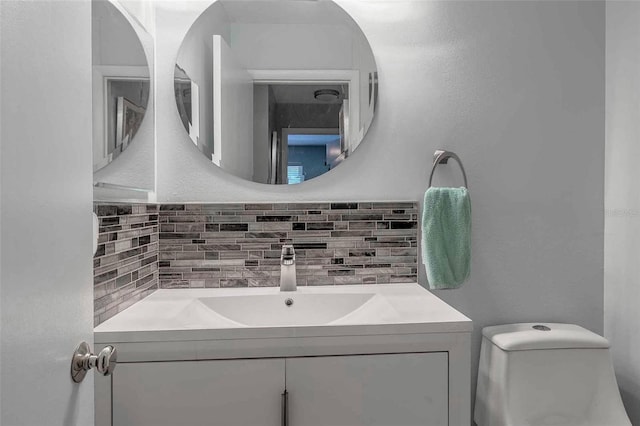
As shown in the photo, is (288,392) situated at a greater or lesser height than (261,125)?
lesser

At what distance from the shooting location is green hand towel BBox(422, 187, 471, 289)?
151 cm

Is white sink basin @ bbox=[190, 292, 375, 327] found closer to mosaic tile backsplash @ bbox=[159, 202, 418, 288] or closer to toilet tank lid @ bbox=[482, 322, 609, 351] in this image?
mosaic tile backsplash @ bbox=[159, 202, 418, 288]

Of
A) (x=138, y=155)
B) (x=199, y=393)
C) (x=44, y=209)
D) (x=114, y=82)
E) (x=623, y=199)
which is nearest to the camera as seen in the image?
(x=44, y=209)

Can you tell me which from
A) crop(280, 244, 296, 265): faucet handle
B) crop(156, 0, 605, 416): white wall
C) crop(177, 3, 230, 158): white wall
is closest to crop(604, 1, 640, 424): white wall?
crop(156, 0, 605, 416): white wall

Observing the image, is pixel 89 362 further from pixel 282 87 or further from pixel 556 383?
pixel 556 383

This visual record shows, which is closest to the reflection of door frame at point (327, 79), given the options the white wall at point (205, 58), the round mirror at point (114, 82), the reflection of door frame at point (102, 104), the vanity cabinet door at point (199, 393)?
the white wall at point (205, 58)

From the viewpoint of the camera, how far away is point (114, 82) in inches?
48.4

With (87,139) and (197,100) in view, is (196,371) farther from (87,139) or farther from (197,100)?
(197,100)

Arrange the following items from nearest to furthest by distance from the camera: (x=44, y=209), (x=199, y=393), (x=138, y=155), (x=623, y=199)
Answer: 1. (x=44, y=209)
2. (x=199, y=393)
3. (x=138, y=155)
4. (x=623, y=199)

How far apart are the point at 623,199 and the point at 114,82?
170cm

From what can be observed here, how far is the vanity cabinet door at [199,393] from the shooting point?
1091mm

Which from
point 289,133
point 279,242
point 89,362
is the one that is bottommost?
point 89,362

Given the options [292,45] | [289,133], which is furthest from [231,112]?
[292,45]

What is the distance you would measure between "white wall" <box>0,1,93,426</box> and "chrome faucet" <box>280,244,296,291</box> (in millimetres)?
804
